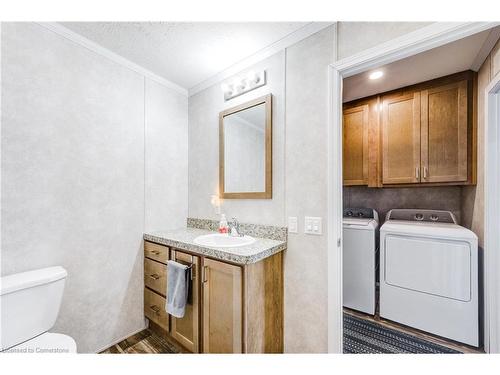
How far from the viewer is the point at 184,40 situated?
5.25 feet

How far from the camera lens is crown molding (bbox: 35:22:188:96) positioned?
1.47m

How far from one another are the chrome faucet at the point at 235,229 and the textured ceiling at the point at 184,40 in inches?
54.2

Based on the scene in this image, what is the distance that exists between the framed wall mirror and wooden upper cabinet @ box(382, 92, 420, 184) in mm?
1462

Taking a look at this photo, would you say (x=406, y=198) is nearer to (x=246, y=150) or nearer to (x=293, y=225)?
(x=293, y=225)

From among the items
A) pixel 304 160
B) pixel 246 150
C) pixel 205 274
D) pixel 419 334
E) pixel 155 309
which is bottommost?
pixel 419 334

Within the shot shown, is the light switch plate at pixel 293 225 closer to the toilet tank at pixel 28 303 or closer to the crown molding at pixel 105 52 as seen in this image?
the toilet tank at pixel 28 303

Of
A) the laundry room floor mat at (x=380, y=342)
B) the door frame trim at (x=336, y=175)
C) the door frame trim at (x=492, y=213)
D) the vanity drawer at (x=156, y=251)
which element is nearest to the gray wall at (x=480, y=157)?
the door frame trim at (x=492, y=213)

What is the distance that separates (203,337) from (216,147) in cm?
153

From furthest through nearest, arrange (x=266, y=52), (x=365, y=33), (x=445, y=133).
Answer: (x=445, y=133), (x=266, y=52), (x=365, y=33)

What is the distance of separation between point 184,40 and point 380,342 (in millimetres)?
2828

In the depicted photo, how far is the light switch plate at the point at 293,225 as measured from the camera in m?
1.53

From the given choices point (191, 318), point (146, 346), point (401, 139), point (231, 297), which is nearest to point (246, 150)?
point (231, 297)
